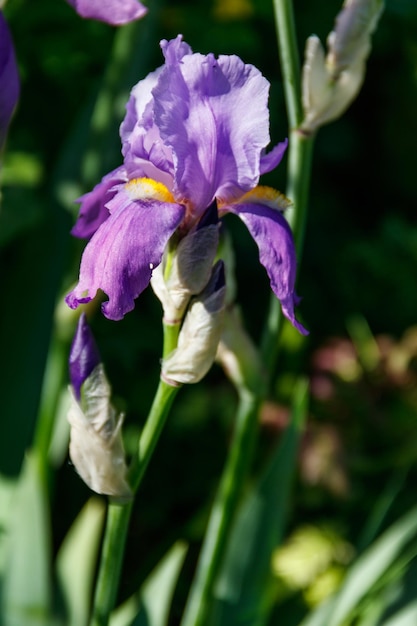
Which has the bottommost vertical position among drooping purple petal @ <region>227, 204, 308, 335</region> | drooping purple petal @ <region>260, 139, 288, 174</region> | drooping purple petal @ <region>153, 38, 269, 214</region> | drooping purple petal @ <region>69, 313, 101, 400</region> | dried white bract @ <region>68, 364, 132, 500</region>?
dried white bract @ <region>68, 364, 132, 500</region>

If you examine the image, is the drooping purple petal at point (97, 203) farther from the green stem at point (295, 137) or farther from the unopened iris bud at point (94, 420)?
the green stem at point (295, 137)

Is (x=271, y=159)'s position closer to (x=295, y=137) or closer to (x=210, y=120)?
(x=210, y=120)

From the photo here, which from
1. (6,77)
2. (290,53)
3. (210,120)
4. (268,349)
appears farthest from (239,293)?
(210,120)

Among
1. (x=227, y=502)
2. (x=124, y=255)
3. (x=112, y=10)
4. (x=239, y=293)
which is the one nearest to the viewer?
(x=124, y=255)

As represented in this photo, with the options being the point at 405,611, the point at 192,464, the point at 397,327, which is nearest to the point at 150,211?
the point at 405,611

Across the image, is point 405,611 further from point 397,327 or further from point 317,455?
point 397,327

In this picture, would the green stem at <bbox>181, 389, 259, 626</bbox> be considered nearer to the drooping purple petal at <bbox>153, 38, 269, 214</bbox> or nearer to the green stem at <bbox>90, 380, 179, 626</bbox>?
the green stem at <bbox>90, 380, 179, 626</bbox>

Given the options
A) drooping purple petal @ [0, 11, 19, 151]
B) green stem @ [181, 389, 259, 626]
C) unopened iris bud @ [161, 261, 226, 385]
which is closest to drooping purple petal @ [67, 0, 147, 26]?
drooping purple petal @ [0, 11, 19, 151]
